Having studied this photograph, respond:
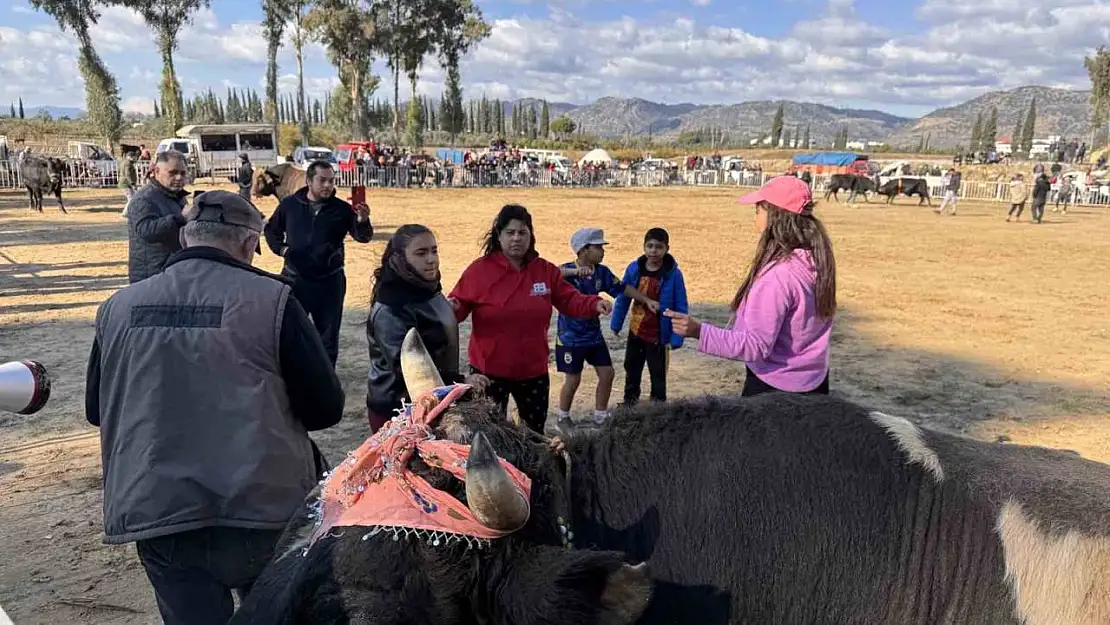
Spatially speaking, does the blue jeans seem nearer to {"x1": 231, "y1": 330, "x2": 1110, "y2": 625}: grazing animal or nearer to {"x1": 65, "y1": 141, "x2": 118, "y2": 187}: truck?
{"x1": 231, "y1": 330, "x2": 1110, "y2": 625}: grazing animal

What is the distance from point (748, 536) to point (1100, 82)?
263ft

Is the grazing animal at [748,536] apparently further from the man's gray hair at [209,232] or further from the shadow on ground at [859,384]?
the shadow on ground at [859,384]

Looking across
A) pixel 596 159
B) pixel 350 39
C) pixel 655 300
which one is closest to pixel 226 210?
pixel 655 300

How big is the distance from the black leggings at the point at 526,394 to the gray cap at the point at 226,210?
2.46 m

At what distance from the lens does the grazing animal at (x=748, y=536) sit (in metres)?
1.70

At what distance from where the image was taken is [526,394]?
5238 mm

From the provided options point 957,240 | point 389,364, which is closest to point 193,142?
point 957,240

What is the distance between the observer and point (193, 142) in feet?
140

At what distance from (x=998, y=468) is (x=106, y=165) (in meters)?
43.0

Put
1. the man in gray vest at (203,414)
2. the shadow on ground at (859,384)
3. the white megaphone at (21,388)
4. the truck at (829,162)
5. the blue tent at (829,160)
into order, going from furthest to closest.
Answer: the blue tent at (829,160), the truck at (829,162), the shadow on ground at (859,384), the man in gray vest at (203,414), the white megaphone at (21,388)

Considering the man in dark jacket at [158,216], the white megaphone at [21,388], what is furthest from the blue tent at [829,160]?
the white megaphone at [21,388]

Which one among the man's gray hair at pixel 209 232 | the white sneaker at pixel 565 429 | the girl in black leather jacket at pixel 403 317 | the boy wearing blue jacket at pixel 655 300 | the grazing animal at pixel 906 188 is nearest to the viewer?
the white sneaker at pixel 565 429

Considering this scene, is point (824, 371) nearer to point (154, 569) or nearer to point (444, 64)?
point (154, 569)

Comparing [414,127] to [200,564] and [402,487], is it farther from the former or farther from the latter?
[402,487]
